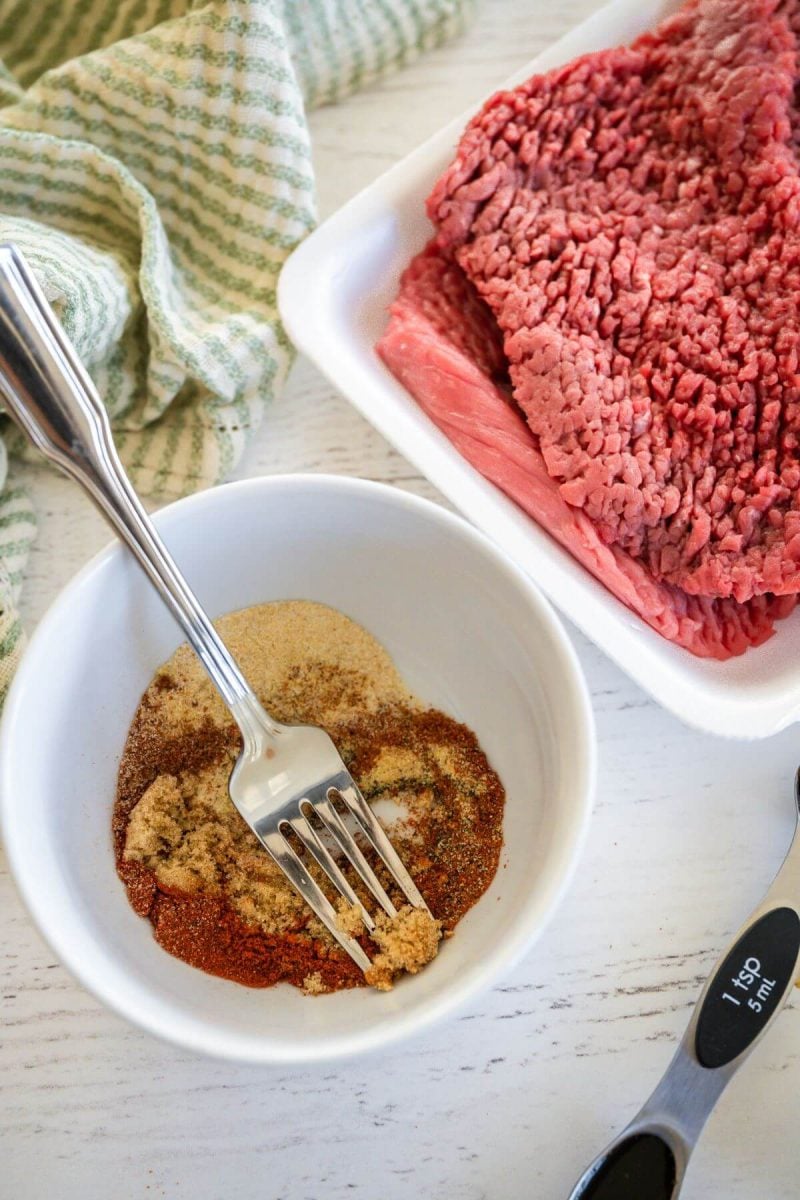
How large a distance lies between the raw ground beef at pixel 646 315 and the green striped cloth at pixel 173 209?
18 centimetres

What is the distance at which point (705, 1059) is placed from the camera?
39.1 inches

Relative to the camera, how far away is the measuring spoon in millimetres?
961

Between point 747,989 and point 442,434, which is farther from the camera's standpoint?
point 442,434

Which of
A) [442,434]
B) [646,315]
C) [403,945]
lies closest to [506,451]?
[442,434]

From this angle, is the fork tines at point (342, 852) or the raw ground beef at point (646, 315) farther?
the raw ground beef at point (646, 315)

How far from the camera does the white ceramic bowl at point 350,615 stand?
2.90 ft

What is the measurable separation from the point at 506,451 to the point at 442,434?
0.08m

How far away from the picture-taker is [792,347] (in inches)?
43.0

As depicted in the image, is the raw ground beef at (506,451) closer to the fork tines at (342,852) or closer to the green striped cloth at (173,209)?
the green striped cloth at (173,209)

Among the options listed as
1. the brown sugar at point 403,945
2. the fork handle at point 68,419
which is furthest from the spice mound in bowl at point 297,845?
the fork handle at point 68,419

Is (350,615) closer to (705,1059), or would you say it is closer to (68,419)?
(68,419)

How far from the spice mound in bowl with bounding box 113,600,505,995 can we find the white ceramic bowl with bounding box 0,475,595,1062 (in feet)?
0.06

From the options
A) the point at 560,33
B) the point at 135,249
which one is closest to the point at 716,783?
the point at 135,249

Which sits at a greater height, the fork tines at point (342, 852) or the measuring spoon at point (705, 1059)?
the fork tines at point (342, 852)
